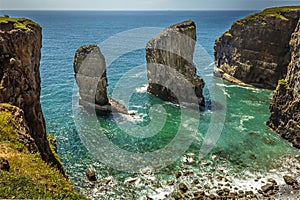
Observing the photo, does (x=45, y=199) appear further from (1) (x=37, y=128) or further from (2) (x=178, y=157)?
(2) (x=178, y=157)

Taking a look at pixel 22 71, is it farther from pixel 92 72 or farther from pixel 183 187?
pixel 92 72

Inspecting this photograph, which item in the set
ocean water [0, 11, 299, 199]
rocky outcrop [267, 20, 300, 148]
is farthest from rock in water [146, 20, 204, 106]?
rocky outcrop [267, 20, 300, 148]

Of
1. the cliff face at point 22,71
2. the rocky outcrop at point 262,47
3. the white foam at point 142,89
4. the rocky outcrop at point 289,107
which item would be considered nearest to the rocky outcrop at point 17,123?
the cliff face at point 22,71

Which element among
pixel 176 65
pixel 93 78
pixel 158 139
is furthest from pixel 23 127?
pixel 176 65

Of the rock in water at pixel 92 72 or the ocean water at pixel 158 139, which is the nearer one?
the ocean water at pixel 158 139

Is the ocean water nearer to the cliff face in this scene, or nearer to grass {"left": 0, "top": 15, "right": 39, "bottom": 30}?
the cliff face

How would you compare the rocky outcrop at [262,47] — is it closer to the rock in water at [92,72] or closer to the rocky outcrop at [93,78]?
the rocky outcrop at [93,78]
